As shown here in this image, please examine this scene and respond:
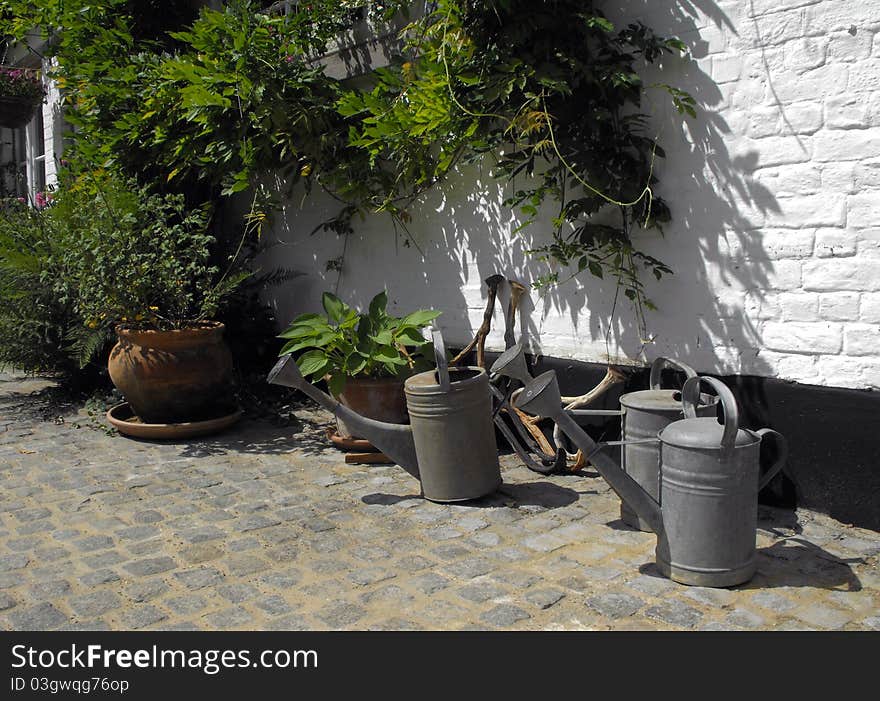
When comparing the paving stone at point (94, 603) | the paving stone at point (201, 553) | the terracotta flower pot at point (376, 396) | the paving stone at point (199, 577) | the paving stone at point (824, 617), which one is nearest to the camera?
the paving stone at point (824, 617)

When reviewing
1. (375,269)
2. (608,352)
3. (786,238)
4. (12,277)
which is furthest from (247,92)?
(786,238)

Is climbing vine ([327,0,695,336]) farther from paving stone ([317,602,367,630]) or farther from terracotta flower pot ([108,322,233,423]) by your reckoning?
paving stone ([317,602,367,630])

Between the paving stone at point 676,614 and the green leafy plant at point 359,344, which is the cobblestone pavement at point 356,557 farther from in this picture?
the green leafy plant at point 359,344

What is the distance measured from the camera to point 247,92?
5.12m

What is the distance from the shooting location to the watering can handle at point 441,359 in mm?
3676

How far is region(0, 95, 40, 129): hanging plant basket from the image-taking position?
8406 mm

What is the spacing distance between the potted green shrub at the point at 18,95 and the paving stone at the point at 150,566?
663cm

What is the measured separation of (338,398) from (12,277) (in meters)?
2.69

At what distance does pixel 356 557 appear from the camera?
3.37 m

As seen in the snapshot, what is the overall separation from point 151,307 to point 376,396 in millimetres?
1586

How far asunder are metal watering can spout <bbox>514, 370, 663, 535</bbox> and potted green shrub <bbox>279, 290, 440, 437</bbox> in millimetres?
1637

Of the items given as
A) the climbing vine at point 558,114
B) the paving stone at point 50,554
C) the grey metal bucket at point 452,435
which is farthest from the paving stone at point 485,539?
the paving stone at point 50,554

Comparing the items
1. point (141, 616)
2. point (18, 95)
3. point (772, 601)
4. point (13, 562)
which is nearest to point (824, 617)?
point (772, 601)
